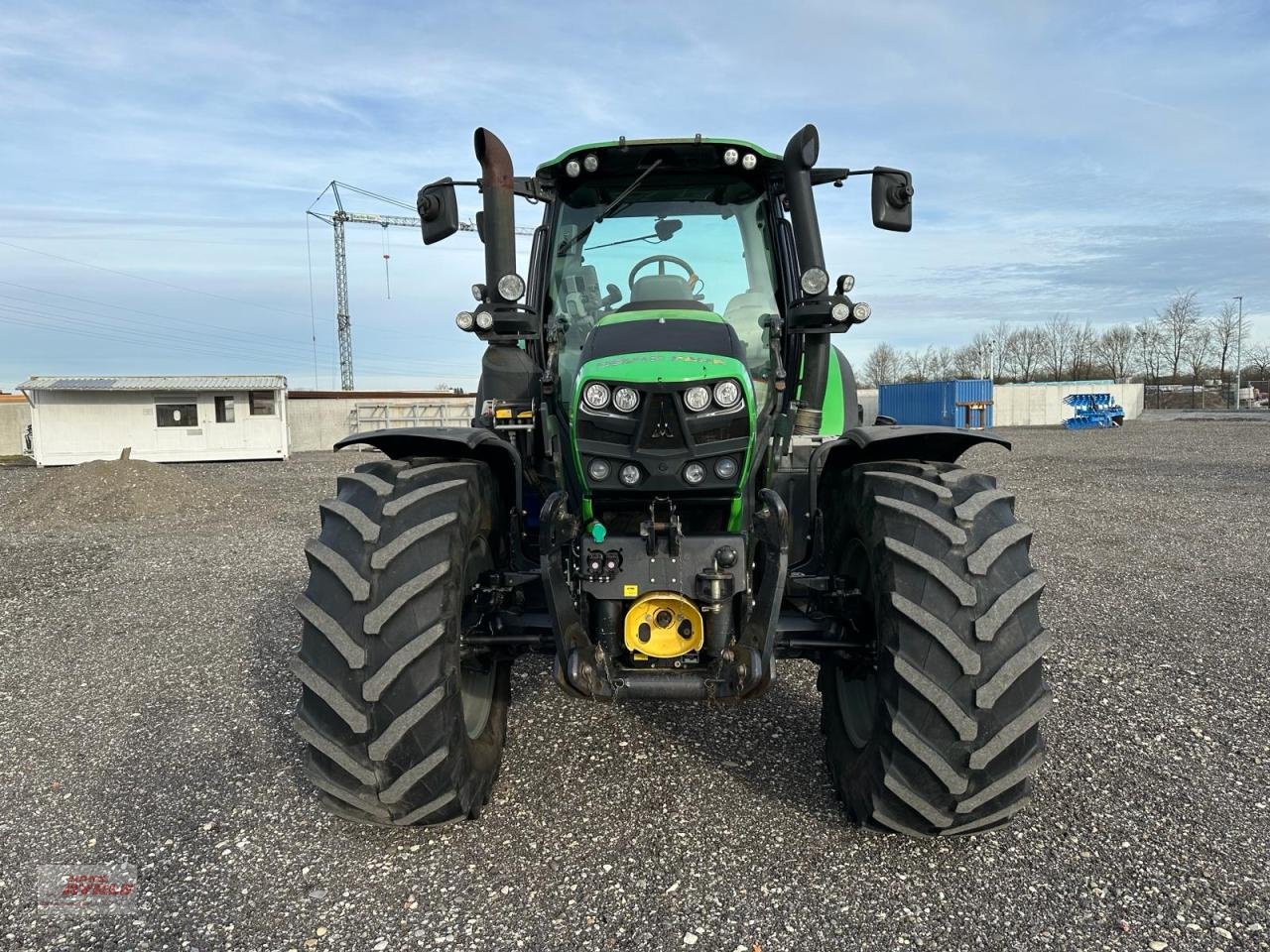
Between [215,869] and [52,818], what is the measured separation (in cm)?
102

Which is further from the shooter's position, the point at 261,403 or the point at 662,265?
the point at 261,403

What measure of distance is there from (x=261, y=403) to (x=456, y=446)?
25682 millimetres

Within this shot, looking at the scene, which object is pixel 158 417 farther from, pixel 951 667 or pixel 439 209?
pixel 951 667

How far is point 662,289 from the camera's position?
13.2 feet

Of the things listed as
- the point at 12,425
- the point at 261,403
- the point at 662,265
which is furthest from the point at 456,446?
the point at 12,425

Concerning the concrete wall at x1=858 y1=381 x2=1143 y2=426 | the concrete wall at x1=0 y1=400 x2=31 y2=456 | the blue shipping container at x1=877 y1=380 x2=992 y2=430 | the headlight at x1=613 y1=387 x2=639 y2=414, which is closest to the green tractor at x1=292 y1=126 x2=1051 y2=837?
the headlight at x1=613 y1=387 x2=639 y2=414

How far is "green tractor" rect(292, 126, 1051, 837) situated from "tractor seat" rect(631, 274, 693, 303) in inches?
0.7

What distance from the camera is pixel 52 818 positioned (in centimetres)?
354

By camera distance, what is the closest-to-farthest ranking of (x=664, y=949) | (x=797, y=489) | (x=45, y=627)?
(x=664, y=949) < (x=797, y=489) < (x=45, y=627)

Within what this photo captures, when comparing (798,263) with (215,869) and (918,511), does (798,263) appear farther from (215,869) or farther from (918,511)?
(215,869)

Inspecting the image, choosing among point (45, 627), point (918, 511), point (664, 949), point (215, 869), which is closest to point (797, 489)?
point (918, 511)

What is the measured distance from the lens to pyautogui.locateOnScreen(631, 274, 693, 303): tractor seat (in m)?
4.00

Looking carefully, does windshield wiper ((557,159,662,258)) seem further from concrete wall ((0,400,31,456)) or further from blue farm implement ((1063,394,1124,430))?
blue farm implement ((1063,394,1124,430))

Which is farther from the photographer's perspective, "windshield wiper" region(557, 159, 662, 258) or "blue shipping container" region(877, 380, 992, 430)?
"blue shipping container" region(877, 380, 992, 430)
